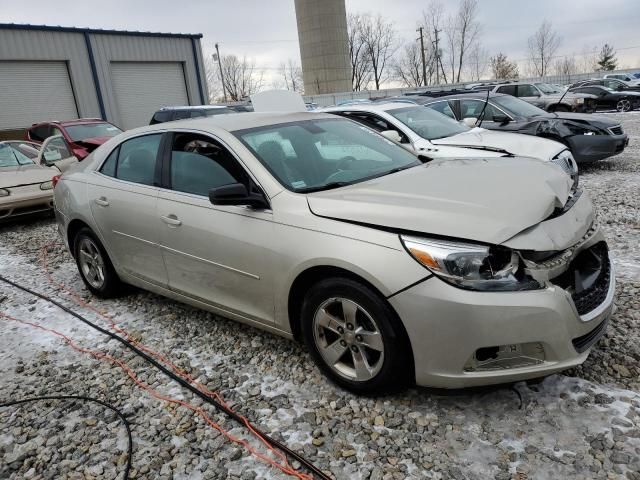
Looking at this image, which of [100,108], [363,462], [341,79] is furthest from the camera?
[341,79]

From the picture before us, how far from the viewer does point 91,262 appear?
4.61 meters

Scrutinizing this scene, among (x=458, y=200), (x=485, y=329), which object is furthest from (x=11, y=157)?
(x=485, y=329)

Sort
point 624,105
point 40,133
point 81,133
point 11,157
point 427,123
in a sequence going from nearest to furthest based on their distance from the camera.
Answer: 1. point 427,123
2. point 11,157
3. point 81,133
4. point 40,133
5. point 624,105

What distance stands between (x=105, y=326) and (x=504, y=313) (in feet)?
10.4

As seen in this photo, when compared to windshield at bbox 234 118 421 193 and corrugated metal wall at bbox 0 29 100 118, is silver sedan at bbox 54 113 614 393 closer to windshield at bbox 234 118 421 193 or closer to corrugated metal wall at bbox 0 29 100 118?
windshield at bbox 234 118 421 193

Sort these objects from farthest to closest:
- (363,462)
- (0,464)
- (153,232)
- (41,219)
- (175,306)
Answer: (41,219)
(175,306)
(153,232)
(0,464)
(363,462)

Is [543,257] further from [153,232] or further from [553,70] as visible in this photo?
[553,70]

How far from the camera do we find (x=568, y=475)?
2148 mm

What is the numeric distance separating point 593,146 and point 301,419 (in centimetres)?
789

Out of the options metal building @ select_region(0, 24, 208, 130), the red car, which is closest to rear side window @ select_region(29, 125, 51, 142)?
the red car

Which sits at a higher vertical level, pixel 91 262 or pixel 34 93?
pixel 34 93

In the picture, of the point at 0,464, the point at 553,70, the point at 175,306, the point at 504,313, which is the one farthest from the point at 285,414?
the point at 553,70

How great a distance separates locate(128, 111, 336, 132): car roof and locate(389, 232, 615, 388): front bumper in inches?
70.0

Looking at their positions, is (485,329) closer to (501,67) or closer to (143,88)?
(143,88)
